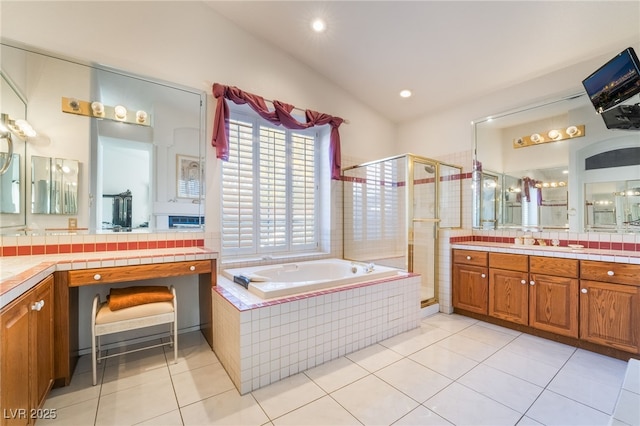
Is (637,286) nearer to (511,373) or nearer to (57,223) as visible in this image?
(511,373)

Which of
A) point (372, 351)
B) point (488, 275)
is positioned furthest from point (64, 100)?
point (488, 275)

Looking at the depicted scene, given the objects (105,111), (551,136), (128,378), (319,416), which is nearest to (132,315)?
(128,378)

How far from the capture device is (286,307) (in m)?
1.88

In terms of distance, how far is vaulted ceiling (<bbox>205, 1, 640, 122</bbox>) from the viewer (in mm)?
2236

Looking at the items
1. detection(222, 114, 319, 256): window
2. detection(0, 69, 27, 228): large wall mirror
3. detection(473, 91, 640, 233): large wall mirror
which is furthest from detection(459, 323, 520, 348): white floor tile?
detection(0, 69, 27, 228): large wall mirror

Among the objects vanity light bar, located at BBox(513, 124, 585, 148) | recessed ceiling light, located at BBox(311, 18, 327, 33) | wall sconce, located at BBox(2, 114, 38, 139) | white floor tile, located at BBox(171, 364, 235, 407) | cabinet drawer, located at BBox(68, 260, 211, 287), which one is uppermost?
recessed ceiling light, located at BBox(311, 18, 327, 33)

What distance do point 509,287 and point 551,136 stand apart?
1.62 meters

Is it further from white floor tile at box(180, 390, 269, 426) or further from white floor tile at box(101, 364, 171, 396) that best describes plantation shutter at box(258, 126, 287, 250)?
white floor tile at box(180, 390, 269, 426)

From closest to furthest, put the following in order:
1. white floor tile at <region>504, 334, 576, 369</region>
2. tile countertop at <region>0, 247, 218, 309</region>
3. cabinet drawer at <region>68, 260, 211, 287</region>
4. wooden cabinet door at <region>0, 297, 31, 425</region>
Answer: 1. wooden cabinet door at <region>0, 297, 31, 425</region>
2. tile countertop at <region>0, 247, 218, 309</region>
3. cabinet drawer at <region>68, 260, 211, 287</region>
4. white floor tile at <region>504, 334, 576, 369</region>

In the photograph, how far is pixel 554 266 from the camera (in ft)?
7.84

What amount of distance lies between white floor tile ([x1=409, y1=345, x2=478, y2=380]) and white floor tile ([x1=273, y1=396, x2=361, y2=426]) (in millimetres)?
806

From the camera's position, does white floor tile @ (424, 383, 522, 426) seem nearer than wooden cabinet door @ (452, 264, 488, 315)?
Yes

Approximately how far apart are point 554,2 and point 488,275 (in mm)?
2370

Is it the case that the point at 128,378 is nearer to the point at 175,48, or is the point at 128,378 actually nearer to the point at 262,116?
the point at 262,116
